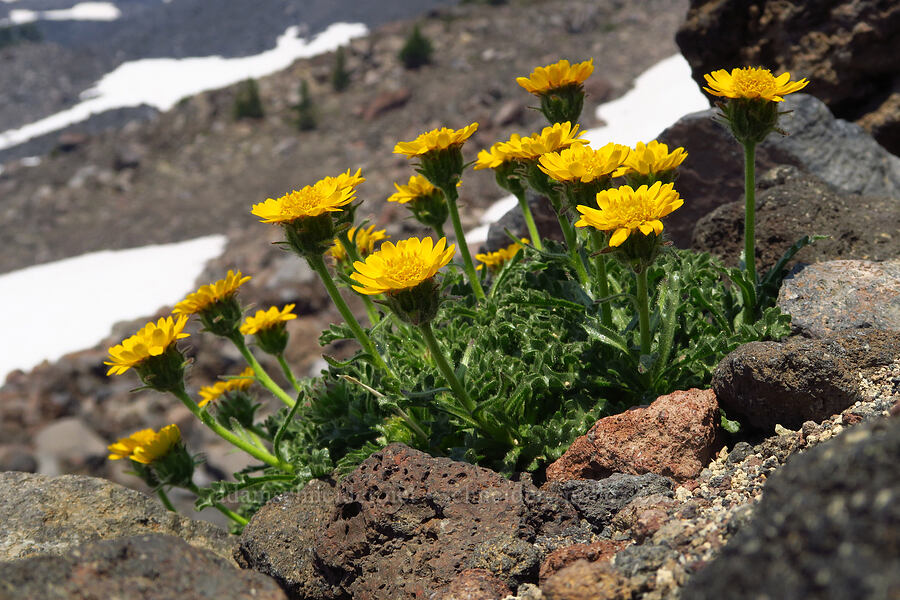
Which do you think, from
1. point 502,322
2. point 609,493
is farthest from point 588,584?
point 502,322

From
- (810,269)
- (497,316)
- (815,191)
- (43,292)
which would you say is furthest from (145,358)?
(43,292)

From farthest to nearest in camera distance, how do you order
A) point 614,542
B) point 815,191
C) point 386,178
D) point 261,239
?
point 386,178
point 261,239
point 815,191
point 614,542

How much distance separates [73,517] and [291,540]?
96cm

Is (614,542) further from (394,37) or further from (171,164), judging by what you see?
(394,37)

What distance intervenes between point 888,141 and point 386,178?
1234 cm

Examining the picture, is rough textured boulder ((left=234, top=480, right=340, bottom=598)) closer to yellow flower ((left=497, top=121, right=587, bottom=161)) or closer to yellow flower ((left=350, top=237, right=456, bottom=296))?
yellow flower ((left=350, top=237, right=456, bottom=296))

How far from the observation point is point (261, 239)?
51.4 feet

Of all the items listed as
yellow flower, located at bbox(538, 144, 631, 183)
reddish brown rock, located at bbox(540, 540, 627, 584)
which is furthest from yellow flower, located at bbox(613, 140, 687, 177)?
reddish brown rock, located at bbox(540, 540, 627, 584)

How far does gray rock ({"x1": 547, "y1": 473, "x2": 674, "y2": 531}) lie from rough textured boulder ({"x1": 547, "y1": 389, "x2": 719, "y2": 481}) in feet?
0.50

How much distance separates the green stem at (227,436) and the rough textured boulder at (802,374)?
218 cm

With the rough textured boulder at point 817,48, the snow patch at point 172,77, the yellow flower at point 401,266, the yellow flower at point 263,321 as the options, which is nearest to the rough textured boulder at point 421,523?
the yellow flower at point 401,266

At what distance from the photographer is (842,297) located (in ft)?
9.95

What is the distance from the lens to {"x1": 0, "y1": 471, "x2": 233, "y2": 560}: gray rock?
278 cm

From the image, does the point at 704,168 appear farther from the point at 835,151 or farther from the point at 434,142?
the point at 434,142
